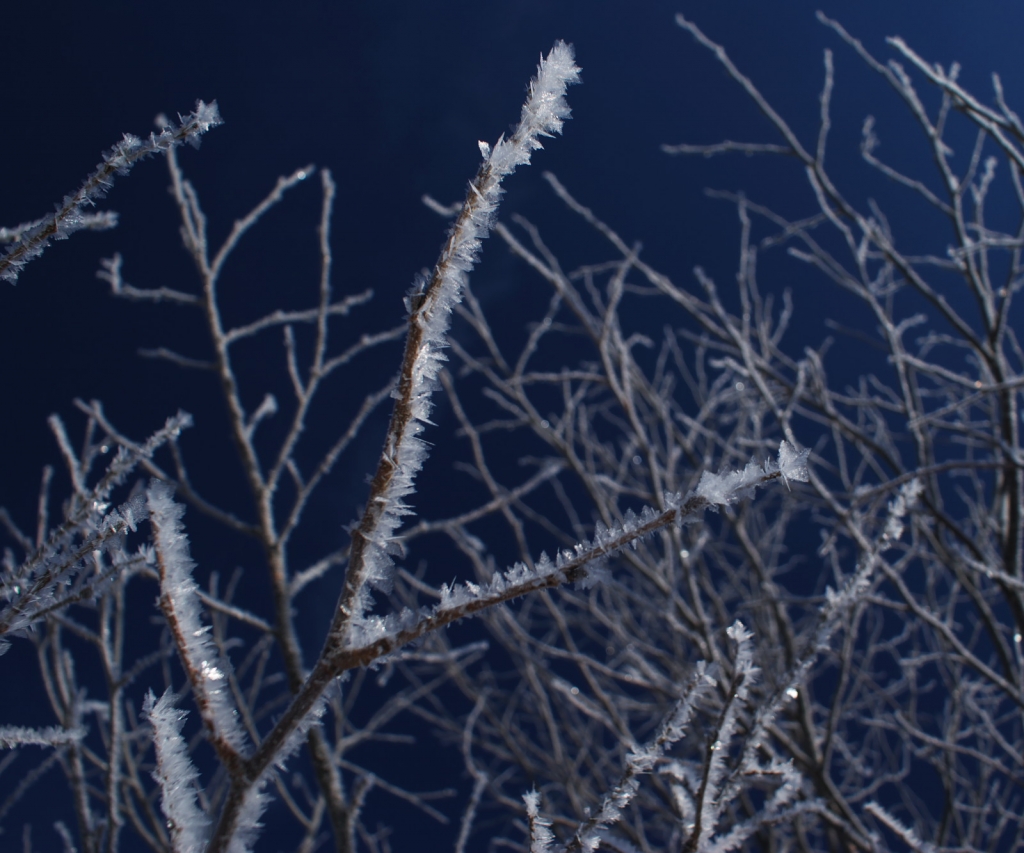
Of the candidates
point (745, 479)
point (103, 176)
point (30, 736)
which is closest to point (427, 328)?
point (745, 479)

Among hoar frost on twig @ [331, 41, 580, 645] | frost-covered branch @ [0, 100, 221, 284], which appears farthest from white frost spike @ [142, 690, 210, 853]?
frost-covered branch @ [0, 100, 221, 284]

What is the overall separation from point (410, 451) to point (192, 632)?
286mm

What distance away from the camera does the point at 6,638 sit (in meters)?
0.70

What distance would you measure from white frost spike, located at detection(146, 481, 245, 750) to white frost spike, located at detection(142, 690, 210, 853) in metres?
0.05

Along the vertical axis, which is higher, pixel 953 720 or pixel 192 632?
pixel 192 632

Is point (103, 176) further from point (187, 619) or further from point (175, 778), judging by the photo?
point (175, 778)

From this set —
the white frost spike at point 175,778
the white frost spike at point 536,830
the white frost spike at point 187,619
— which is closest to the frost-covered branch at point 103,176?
the white frost spike at point 187,619

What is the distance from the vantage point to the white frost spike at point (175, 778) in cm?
56

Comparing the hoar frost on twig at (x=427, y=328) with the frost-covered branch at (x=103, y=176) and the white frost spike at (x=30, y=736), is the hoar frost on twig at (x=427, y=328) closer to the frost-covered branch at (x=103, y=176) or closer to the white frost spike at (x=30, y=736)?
the frost-covered branch at (x=103, y=176)

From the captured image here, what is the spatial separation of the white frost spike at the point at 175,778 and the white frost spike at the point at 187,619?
5 cm

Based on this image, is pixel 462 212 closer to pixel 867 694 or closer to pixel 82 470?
pixel 82 470

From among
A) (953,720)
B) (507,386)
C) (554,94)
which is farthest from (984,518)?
(554,94)

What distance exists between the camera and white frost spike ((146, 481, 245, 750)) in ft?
1.87

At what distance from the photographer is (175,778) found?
58 centimetres
